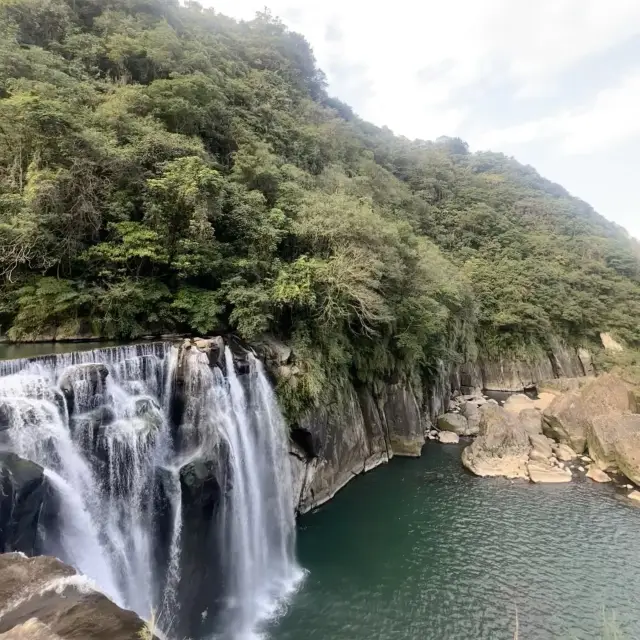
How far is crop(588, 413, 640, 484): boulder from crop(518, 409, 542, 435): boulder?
8.58ft

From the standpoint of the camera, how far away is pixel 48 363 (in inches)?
385

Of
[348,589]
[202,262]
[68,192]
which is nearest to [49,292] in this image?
[68,192]

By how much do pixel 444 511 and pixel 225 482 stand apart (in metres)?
9.71

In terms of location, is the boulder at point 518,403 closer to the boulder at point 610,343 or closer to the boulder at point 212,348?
the boulder at point 610,343

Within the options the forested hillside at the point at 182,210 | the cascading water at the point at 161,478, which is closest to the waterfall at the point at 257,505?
the cascading water at the point at 161,478

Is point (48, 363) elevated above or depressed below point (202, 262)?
below

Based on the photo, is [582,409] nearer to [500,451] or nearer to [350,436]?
[500,451]

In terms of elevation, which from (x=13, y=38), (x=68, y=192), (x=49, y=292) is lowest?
(x=49, y=292)

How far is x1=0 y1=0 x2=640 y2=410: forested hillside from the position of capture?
502 inches

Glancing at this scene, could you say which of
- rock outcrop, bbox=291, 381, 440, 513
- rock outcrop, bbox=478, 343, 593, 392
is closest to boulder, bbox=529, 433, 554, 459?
rock outcrop, bbox=291, 381, 440, 513

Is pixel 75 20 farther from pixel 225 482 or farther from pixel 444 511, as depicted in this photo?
pixel 444 511

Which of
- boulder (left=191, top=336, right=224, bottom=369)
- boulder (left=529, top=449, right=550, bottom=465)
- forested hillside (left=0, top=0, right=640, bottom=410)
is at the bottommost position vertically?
boulder (left=529, top=449, right=550, bottom=465)

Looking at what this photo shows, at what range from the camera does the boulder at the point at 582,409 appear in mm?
22203

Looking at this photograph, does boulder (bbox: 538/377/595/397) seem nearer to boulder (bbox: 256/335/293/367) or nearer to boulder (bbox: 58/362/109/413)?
boulder (bbox: 256/335/293/367)
